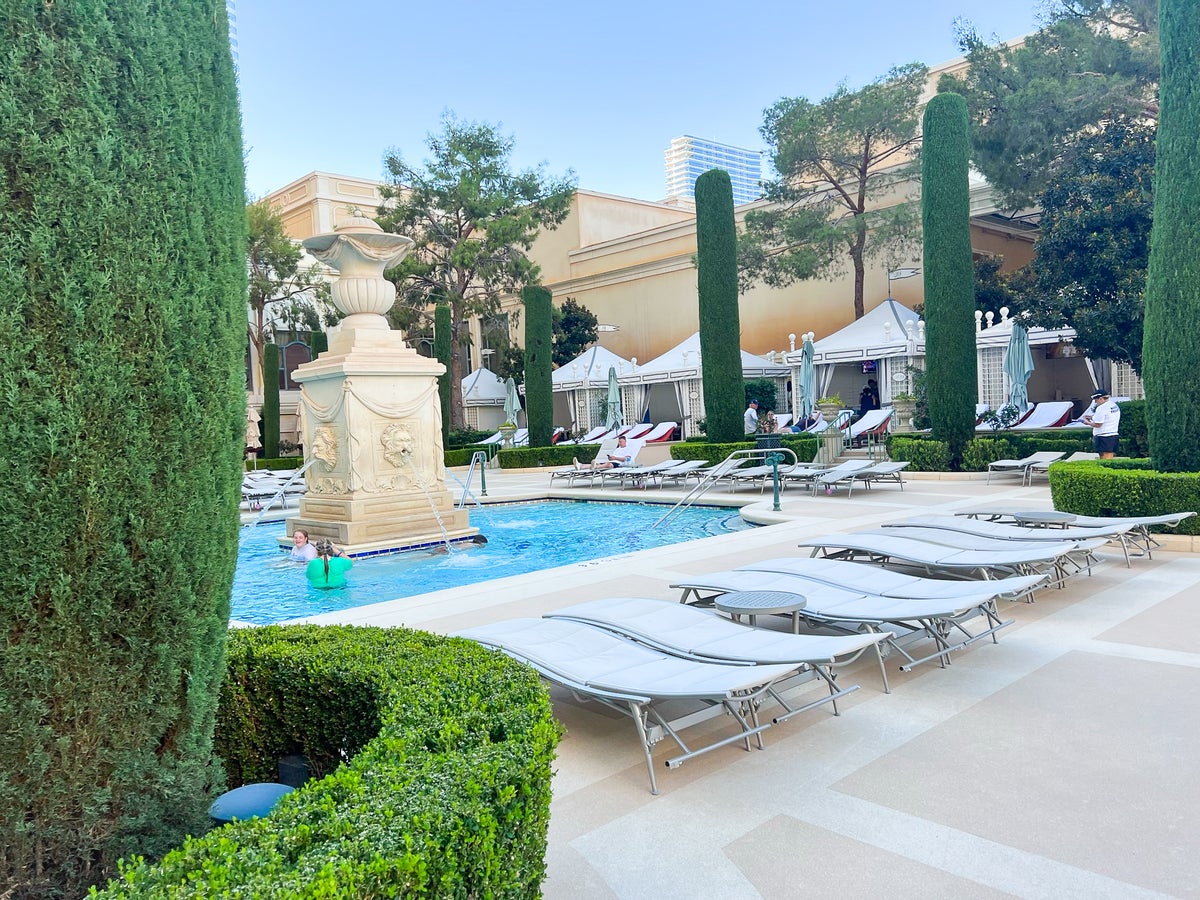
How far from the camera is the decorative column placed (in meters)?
10.5

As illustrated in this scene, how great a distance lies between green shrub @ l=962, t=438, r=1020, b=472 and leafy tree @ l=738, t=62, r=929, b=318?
37.7 feet

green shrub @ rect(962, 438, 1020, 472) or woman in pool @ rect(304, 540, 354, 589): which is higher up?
green shrub @ rect(962, 438, 1020, 472)

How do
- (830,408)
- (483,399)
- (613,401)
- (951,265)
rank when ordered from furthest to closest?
1. (483,399)
2. (613,401)
3. (830,408)
4. (951,265)

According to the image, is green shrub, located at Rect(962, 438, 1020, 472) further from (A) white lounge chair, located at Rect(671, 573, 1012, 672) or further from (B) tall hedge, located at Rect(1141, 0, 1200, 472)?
(A) white lounge chair, located at Rect(671, 573, 1012, 672)

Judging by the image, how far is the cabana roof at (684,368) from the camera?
26.1 m

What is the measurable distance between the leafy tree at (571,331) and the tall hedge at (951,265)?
2084cm

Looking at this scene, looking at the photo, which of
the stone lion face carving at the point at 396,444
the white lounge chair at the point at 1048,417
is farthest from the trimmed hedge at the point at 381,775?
the white lounge chair at the point at 1048,417

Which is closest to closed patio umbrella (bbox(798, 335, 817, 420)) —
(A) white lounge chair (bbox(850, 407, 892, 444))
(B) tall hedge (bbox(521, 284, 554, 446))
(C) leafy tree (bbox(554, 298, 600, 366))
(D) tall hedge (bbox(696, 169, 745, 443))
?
(A) white lounge chair (bbox(850, 407, 892, 444))

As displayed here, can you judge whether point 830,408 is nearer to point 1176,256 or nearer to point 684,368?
point 684,368

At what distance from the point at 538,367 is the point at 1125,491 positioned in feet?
58.8

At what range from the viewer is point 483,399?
1388 inches

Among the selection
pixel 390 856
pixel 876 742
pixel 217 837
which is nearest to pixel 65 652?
pixel 217 837

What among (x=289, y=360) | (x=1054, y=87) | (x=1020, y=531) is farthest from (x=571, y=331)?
(x=1020, y=531)

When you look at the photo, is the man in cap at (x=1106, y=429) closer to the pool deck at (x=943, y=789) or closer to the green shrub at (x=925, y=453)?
the green shrub at (x=925, y=453)
